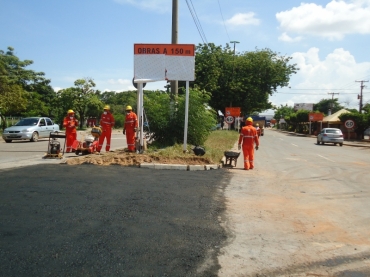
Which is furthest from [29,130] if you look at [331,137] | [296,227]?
[331,137]

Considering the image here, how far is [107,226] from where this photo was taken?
17.5 ft

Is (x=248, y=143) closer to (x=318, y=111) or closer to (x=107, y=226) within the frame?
(x=107, y=226)

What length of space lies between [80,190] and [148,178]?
89.4 inches

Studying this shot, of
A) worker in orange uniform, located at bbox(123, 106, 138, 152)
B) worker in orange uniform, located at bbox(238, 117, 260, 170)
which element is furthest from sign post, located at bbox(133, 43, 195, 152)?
worker in orange uniform, located at bbox(238, 117, 260, 170)

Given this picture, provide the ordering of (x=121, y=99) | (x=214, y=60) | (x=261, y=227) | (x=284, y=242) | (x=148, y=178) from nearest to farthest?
(x=284, y=242) → (x=261, y=227) → (x=148, y=178) → (x=214, y=60) → (x=121, y=99)

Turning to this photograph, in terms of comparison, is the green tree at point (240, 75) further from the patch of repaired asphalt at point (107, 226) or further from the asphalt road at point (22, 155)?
the patch of repaired asphalt at point (107, 226)

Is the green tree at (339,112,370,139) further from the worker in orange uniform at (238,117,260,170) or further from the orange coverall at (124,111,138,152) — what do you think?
the orange coverall at (124,111,138,152)

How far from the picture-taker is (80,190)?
746cm

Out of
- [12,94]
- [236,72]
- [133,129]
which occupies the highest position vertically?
[236,72]

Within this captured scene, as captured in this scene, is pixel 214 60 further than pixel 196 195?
Yes

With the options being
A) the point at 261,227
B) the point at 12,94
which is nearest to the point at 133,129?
the point at 261,227

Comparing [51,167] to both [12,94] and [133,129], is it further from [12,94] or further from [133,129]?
[12,94]

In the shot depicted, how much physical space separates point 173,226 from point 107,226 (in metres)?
0.96

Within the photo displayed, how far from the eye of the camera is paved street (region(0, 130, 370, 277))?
4238 millimetres
